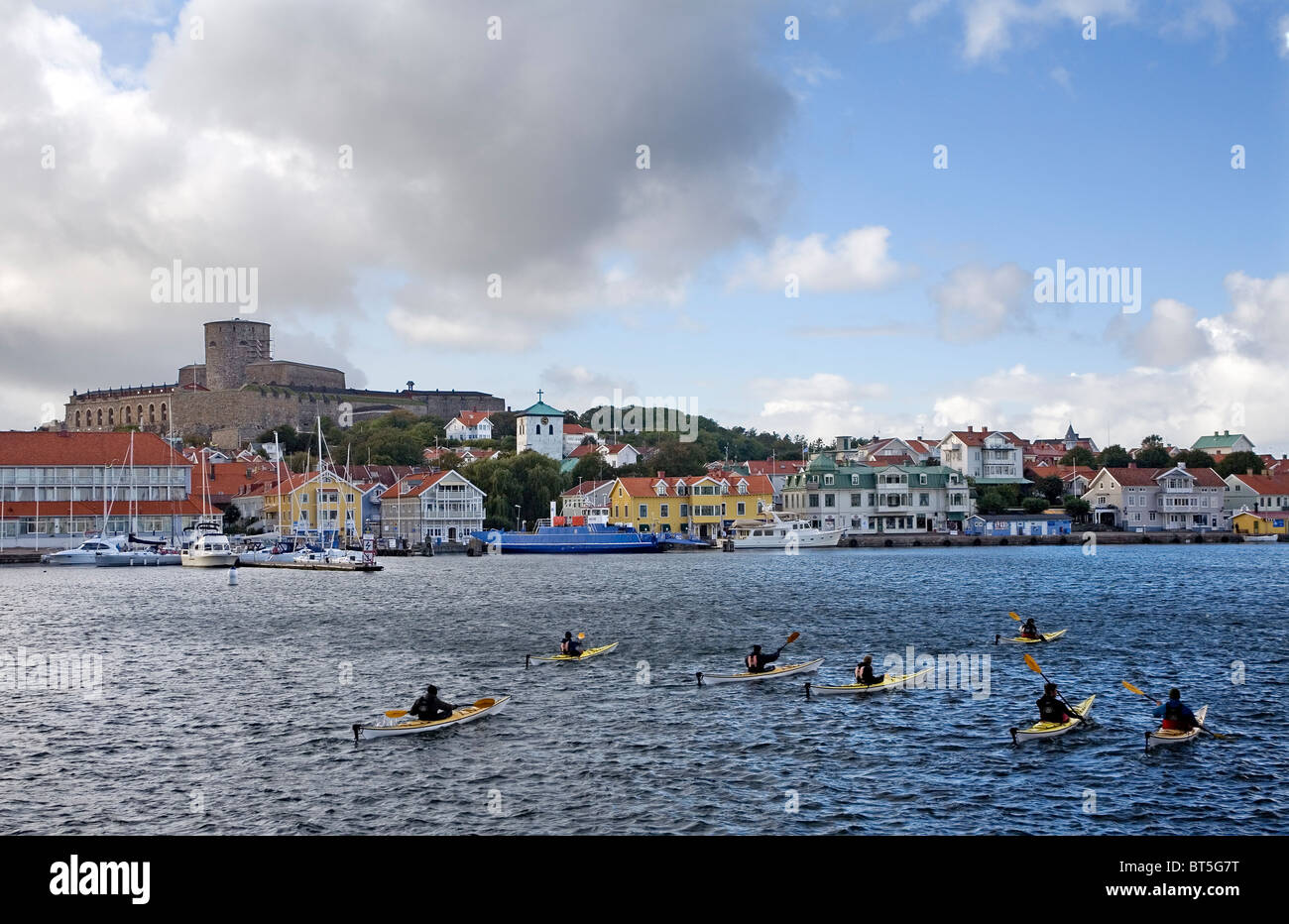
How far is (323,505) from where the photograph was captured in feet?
379

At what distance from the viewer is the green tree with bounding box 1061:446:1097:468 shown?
154000 mm

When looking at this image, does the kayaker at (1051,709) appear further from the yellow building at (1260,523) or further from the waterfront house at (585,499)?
the yellow building at (1260,523)

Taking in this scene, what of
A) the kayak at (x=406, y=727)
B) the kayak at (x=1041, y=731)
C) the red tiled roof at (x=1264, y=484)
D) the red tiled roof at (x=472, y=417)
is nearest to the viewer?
the kayak at (x=1041, y=731)

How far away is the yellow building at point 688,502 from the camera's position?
122188mm

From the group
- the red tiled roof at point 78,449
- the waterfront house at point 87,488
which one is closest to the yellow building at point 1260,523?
the waterfront house at point 87,488

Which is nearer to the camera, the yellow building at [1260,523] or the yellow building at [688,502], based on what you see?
the yellow building at [688,502]

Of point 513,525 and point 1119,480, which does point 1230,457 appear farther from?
point 513,525

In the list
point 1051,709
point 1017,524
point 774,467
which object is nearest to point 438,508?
point 774,467

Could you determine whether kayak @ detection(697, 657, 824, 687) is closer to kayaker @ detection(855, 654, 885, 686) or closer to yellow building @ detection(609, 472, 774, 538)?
kayaker @ detection(855, 654, 885, 686)

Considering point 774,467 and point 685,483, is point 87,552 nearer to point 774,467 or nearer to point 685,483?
point 685,483

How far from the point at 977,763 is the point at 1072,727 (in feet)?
12.8

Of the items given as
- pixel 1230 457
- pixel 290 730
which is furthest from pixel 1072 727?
pixel 1230 457

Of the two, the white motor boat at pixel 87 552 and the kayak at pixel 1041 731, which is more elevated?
the white motor boat at pixel 87 552

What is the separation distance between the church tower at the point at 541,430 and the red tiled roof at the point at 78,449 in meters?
53.8
